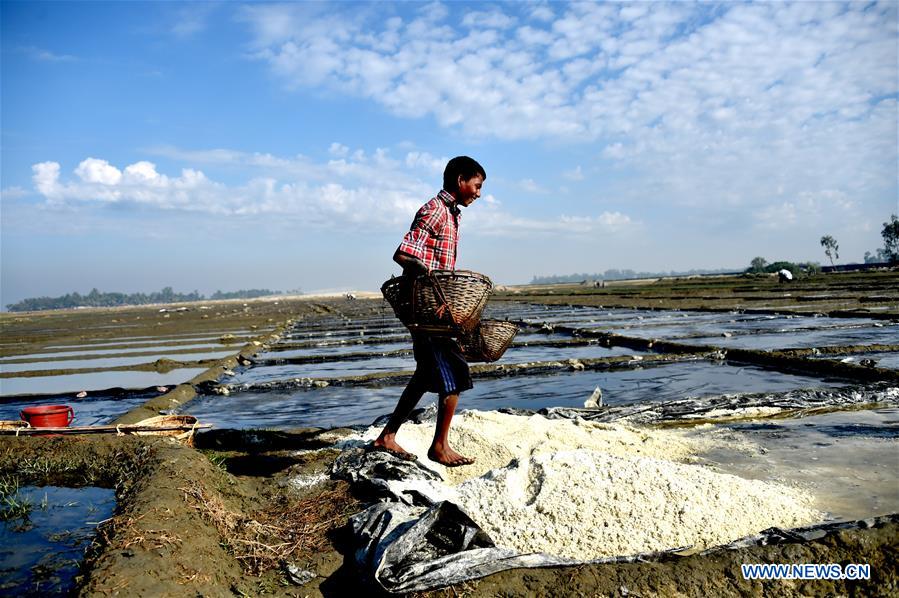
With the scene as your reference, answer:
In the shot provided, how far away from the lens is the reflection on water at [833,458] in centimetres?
265

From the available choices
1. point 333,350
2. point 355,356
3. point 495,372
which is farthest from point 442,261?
point 333,350

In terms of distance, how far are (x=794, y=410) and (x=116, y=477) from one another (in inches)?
180

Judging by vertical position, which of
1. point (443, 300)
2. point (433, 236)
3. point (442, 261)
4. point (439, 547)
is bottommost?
point (439, 547)

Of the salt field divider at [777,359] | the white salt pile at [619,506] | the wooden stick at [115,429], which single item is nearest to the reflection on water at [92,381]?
the wooden stick at [115,429]

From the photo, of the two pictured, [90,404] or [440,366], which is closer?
[440,366]

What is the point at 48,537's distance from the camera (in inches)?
115

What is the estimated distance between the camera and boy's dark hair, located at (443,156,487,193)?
Answer: 126 inches

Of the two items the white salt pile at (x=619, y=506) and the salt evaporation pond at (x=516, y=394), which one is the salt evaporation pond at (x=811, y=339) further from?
the white salt pile at (x=619, y=506)

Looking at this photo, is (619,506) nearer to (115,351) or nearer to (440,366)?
(440,366)

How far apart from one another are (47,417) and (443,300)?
11.0ft

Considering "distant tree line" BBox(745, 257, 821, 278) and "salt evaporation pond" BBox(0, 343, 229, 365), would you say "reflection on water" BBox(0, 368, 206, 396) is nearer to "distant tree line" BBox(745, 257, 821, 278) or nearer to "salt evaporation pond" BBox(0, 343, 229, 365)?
"salt evaporation pond" BBox(0, 343, 229, 365)

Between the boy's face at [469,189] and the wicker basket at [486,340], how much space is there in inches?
26.4

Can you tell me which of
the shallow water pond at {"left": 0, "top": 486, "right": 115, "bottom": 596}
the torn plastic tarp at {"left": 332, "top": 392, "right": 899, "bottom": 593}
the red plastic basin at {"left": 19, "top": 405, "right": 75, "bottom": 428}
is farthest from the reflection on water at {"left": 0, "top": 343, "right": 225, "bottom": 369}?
the torn plastic tarp at {"left": 332, "top": 392, "right": 899, "bottom": 593}

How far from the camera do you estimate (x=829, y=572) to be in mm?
2100
